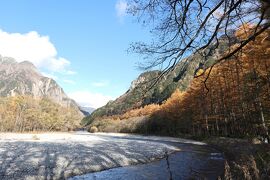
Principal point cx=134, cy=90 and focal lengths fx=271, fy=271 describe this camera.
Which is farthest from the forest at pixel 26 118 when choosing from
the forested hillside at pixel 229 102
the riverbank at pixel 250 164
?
A: the riverbank at pixel 250 164

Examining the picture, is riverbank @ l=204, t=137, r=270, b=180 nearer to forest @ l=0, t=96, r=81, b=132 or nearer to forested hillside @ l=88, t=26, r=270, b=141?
forested hillside @ l=88, t=26, r=270, b=141

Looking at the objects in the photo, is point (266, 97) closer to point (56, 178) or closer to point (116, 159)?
point (116, 159)

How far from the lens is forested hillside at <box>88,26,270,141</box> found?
78.4 ft

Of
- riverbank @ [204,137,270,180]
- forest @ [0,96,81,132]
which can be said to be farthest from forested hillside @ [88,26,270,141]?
forest @ [0,96,81,132]

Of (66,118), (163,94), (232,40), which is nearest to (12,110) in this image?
(66,118)

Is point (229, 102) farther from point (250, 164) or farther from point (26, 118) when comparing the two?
point (26, 118)

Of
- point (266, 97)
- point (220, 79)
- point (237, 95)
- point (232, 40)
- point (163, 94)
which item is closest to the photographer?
point (232, 40)

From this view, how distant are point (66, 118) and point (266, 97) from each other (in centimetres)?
15321

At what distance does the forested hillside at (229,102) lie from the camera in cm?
2391

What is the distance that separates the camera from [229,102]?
40625 millimetres

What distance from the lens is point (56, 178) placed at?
14.1m

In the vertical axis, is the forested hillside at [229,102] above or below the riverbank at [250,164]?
above

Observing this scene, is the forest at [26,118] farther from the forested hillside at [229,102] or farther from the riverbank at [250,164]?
the riverbank at [250,164]

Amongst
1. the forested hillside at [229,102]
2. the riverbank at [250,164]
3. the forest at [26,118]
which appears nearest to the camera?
the riverbank at [250,164]
